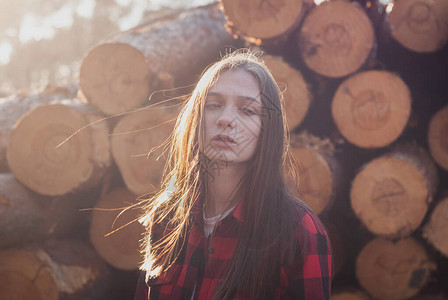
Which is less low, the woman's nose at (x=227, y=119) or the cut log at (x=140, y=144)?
the woman's nose at (x=227, y=119)

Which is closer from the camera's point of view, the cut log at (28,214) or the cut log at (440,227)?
the cut log at (28,214)

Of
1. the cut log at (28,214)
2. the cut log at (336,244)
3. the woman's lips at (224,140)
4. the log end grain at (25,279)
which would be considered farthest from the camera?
the cut log at (336,244)

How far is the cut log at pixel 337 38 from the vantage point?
8.68 ft

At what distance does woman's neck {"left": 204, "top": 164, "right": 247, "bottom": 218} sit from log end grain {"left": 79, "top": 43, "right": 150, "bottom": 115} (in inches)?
60.2

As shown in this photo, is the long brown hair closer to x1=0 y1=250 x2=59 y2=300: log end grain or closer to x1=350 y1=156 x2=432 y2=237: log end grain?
x1=0 y1=250 x2=59 y2=300: log end grain

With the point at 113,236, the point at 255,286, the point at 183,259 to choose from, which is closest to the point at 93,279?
the point at 113,236

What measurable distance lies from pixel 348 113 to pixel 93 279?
2.14 metres

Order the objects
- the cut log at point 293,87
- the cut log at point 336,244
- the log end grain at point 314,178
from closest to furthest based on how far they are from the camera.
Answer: the log end grain at point 314,178 < the cut log at point 293,87 < the cut log at point 336,244

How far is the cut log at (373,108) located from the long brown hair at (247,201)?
1426mm

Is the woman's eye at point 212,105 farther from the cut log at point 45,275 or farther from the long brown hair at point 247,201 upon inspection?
the cut log at point 45,275

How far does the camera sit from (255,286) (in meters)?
1.21

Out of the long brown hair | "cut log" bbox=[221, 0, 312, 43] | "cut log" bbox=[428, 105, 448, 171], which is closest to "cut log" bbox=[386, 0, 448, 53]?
"cut log" bbox=[428, 105, 448, 171]

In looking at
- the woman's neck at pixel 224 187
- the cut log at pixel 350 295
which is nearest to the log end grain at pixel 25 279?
the woman's neck at pixel 224 187

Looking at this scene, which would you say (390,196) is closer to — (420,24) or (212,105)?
(420,24)
